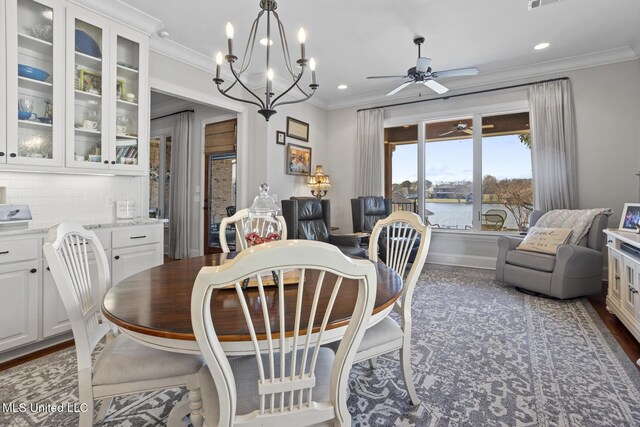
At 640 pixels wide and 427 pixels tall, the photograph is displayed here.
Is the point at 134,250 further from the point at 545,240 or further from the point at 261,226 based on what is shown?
the point at 545,240

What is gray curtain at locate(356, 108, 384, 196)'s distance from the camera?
216 inches

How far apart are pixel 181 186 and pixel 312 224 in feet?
8.87

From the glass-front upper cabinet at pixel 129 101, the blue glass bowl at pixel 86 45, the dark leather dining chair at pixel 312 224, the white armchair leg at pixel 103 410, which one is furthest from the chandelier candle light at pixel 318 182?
the white armchair leg at pixel 103 410

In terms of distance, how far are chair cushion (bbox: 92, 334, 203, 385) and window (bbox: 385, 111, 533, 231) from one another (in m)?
4.74

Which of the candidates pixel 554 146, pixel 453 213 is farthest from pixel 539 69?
pixel 453 213

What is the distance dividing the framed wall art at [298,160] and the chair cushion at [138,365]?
398 centimetres

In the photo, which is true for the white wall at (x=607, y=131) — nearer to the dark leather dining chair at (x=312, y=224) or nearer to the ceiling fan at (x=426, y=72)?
the ceiling fan at (x=426, y=72)

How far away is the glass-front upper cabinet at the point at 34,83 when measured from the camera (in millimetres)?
2287

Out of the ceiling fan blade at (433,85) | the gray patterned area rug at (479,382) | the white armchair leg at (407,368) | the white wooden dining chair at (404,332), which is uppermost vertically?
the ceiling fan blade at (433,85)

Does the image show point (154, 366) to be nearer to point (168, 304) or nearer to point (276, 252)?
point (168, 304)

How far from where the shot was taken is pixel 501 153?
4.84 meters

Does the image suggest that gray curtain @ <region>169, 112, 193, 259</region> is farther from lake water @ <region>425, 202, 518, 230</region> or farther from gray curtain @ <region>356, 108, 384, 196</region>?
lake water @ <region>425, 202, 518, 230</region>

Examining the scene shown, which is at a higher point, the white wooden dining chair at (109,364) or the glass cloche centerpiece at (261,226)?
the glass cloche centerpiece at (261,226)

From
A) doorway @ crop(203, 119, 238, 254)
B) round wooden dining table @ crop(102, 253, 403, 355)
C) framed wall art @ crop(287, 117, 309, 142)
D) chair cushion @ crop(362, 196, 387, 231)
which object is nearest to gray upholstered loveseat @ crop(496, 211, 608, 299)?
chair cushion @ crop(362, 196, 387, 231)
